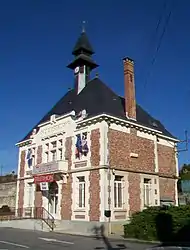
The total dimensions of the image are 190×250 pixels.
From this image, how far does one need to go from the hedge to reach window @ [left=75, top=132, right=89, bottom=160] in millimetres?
6014

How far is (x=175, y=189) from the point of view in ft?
81.1

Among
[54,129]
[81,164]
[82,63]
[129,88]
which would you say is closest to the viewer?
[81,164]

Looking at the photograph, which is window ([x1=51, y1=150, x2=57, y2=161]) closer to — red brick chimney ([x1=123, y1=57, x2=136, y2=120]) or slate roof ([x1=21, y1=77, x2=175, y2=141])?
slate roof ([x1=21, y1=77, x2=175, y2=141])

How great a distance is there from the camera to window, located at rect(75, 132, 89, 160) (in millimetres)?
20677

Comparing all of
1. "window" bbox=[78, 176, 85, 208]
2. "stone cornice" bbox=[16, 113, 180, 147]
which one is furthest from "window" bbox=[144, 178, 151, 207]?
"window" bbox=[78, 176, 85, 208]

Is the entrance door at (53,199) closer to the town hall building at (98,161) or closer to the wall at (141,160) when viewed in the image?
the town hall building at (98,161)

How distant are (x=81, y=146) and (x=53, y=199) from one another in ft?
16.7

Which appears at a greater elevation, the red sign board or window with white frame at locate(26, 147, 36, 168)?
window with white frame at locate(26, 147, 36, 168)

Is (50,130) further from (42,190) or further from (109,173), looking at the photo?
(109,173)

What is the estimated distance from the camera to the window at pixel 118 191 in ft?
64.4

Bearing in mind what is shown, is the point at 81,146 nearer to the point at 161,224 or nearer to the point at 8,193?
the point at 161,224

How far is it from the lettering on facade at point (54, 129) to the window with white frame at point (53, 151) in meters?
0.74

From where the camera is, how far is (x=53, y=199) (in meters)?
23.2

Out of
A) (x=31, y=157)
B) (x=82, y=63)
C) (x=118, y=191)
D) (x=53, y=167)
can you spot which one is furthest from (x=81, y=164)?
(x=82, y=63)
